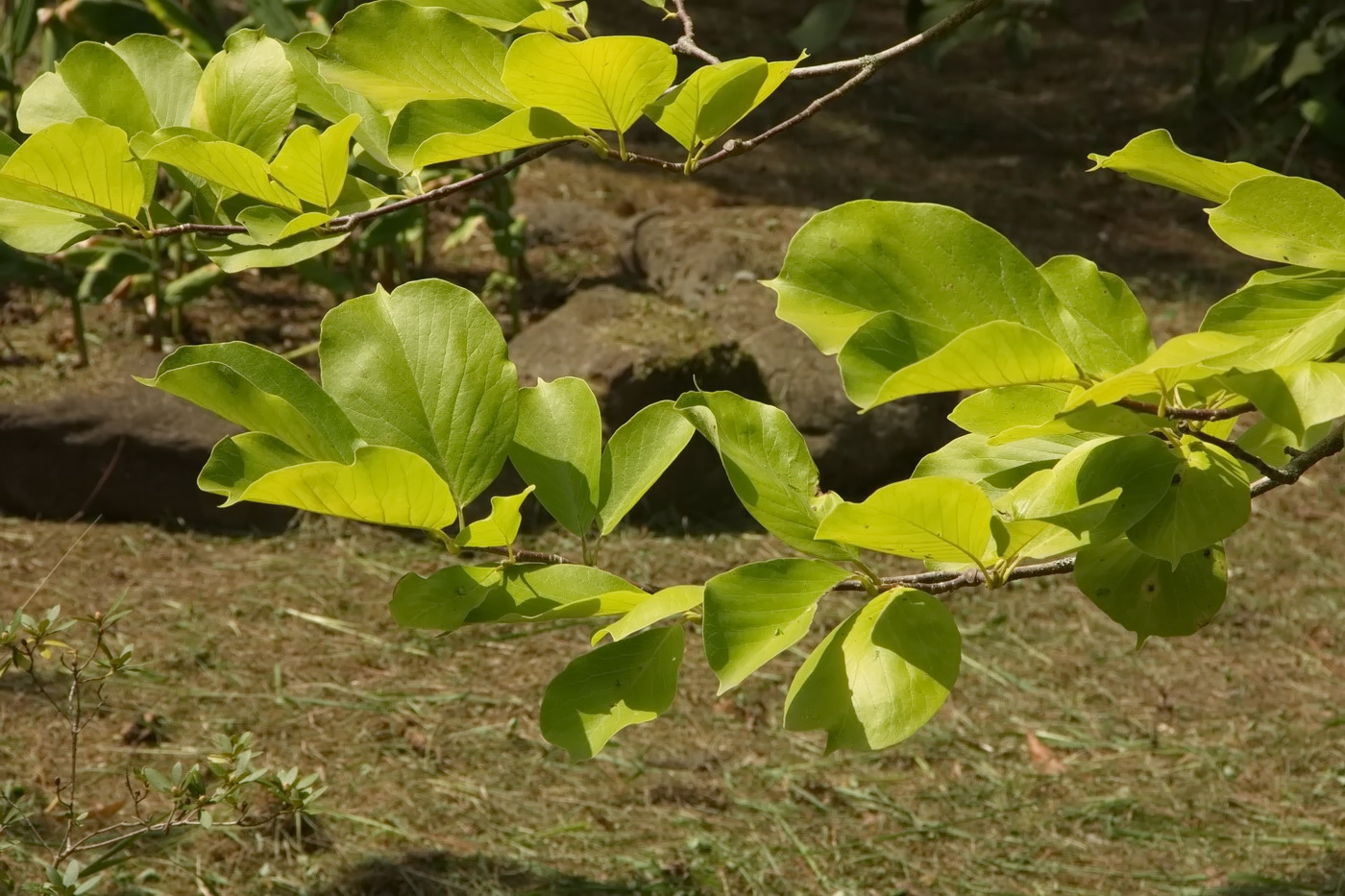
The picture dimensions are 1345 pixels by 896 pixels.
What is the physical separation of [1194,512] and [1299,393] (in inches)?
2.6

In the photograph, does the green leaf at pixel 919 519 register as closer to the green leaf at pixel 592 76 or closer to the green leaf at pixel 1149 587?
the green leaf at pixel 1149 587

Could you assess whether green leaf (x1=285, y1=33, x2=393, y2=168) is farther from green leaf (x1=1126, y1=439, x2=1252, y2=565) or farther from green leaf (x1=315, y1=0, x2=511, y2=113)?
green leaf (x1=1126, y1=439, x2=1252, y2=565)

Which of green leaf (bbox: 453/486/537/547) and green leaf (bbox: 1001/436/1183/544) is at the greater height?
green leaf (bbox: 1001/436/1183/544)

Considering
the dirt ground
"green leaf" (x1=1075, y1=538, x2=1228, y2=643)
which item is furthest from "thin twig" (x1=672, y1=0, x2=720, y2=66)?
the dirt ground

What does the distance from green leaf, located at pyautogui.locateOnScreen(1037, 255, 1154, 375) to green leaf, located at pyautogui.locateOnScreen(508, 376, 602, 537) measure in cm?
22

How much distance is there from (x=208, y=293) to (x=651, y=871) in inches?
97.5

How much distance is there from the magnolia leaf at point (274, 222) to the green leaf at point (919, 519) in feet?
0.88

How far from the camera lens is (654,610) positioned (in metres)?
0.51

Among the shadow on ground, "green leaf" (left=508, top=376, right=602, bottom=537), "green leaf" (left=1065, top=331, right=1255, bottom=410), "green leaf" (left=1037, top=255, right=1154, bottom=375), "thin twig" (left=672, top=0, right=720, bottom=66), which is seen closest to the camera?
"green leaf" (left=1065, top=331, right=1255, bottom=410)

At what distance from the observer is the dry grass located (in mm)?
2225

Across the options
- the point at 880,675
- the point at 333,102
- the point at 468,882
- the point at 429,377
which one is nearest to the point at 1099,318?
the point at 880,675

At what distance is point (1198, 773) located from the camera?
253 cm

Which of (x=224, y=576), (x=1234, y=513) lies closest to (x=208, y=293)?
(x=224, y=576)

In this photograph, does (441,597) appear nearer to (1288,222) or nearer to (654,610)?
(654,610)
